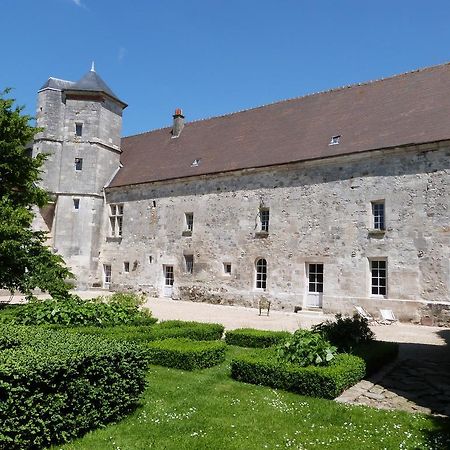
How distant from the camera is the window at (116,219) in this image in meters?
25.4

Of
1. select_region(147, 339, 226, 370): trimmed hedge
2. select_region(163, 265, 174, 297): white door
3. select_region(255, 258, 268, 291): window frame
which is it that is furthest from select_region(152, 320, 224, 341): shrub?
select_region(163, 265, 174, 297): white door

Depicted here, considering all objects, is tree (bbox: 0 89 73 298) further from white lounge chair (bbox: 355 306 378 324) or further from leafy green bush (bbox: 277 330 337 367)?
white lounge chair (bbox: 355 306 378 324)

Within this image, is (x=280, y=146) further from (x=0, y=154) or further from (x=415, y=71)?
(x=0, y=154)

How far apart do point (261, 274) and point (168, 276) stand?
575 cm

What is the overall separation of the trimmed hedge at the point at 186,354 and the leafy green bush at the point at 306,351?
4.45 ft

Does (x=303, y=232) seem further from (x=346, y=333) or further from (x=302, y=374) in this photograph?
(x=302, y=374)

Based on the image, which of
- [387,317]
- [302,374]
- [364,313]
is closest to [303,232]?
[364,313]

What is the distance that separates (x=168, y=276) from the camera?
23.0 m

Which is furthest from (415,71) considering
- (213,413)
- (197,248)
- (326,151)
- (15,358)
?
(15,358)

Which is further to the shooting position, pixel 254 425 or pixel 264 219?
pixel 264 219

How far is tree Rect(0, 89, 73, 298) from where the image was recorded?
1220cm

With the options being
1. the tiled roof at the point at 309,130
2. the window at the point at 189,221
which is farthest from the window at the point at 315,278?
the window at the point at 189,221

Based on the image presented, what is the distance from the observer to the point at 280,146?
65.8 ft

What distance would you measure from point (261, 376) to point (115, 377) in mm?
2758
